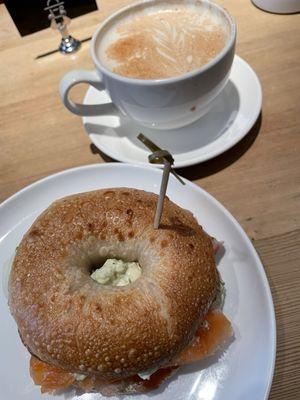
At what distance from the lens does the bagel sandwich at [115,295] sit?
73cm

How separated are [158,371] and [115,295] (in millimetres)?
175

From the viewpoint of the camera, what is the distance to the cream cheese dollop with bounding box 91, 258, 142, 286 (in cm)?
84

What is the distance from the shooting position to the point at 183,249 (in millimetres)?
803

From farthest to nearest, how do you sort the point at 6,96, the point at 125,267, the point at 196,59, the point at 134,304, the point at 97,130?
the point at 6,96 < the point at 97,130 < the point at 196,59 < the point at 125,267 < the point at 134,304

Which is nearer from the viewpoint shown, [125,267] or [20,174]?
[125,267]

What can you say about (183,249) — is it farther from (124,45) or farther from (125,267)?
(124,45)

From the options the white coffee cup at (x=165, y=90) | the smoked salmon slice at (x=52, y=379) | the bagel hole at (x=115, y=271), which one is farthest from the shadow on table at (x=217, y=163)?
the smoked salmon slice at (x=52, y=379)

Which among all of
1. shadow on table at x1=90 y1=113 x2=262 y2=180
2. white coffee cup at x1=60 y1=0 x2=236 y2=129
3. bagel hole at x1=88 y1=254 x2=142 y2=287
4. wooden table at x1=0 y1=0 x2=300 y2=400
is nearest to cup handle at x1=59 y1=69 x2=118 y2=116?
white coffee cup at x1=60 y1=0 x2=236 y2=129

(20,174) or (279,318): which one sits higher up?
(20,174)

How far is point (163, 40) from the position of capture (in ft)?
3.67

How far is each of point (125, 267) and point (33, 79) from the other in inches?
36.2

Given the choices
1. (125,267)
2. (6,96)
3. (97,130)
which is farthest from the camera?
(6,96)

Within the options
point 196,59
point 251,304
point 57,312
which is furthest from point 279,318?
point 196,59

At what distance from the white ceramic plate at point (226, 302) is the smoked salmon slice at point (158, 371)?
0.02 m
